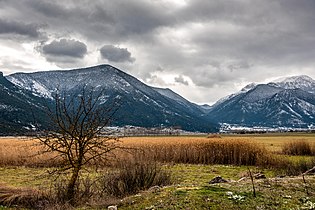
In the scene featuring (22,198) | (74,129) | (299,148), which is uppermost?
(74,129)

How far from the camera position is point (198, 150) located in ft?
123

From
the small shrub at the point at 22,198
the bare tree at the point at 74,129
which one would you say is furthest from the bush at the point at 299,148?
the small shrub at the point at 22,198

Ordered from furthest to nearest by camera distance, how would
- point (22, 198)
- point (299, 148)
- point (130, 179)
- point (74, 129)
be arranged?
1. point (299, 148)
2. point (130, 179)
3. point (22, 198)
4. point (74, 129)

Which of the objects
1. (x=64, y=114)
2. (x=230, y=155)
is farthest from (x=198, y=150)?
(x=64, y=114)

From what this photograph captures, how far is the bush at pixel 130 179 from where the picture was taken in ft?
49.0

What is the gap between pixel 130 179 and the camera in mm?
15289

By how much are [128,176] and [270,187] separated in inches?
234

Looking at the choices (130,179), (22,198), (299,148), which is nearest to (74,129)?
(130,179)

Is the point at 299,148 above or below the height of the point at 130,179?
below

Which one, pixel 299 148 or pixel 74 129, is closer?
pixel 74 129

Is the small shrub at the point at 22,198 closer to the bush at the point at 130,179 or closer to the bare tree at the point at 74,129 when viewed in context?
the bare tree at the point at 74,129

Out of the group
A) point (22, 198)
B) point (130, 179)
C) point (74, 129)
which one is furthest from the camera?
point (130, 179)

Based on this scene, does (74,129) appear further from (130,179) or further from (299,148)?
(299,148)

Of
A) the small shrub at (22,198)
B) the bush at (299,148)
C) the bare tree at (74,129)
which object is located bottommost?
the bush at (299,148)
